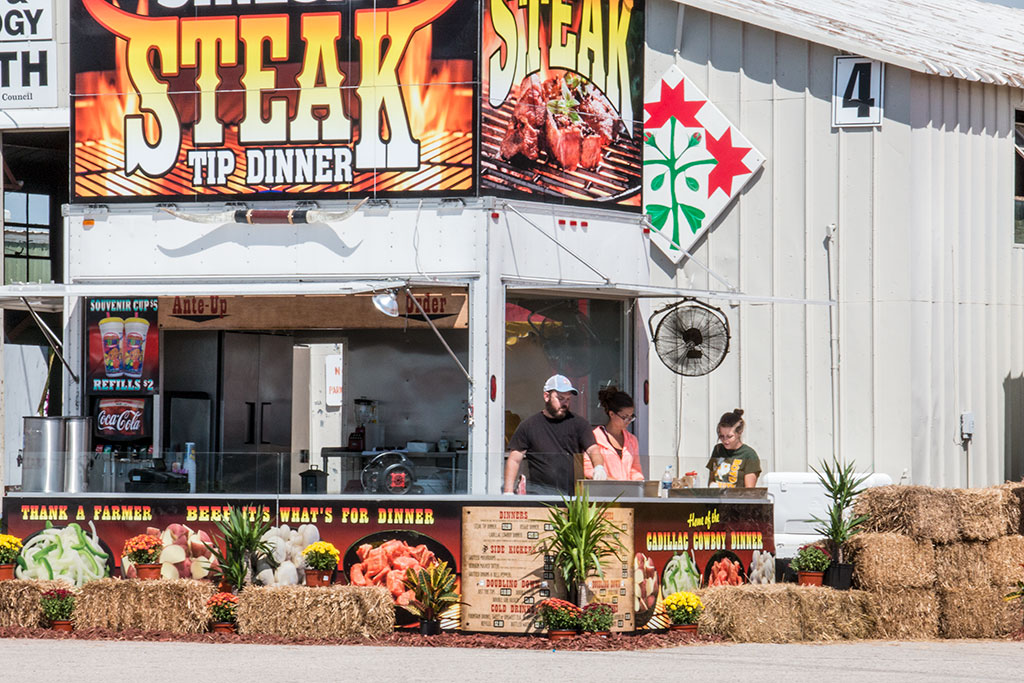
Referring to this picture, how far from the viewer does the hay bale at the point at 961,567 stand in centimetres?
1337

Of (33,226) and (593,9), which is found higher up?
(593,9)

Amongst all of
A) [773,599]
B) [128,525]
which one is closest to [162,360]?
[128,525]

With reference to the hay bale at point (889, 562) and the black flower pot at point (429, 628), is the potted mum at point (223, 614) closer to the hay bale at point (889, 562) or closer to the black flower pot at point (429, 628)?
the black flower pot at point (429, 628)

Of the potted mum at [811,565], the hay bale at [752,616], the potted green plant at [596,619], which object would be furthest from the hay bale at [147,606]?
the potted mum at [811,565]

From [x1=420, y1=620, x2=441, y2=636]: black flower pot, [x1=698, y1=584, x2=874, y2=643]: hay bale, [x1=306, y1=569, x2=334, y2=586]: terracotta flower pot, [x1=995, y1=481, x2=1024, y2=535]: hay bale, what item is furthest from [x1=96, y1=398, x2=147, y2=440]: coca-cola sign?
[x1=995, y1=481, x2=1024, y2=535]: hay bale

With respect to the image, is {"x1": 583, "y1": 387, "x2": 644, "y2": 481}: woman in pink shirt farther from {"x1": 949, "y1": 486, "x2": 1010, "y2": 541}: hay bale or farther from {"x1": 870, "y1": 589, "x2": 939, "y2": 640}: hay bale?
{"x1": 949, "y1": 486, "x2": 1010, "y2": 541}: hay bale

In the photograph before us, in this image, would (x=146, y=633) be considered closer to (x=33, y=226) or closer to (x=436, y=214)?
(x=436, y=214)

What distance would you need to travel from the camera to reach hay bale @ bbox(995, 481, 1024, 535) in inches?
549

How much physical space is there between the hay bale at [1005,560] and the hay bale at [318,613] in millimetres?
5356

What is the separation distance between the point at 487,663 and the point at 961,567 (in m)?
4.82

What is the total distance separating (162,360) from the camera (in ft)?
55.9

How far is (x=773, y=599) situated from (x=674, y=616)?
822 millimetres

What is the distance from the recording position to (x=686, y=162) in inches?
645

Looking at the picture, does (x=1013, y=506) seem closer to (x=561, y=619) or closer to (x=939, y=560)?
(x=939, y=560)
